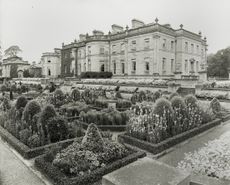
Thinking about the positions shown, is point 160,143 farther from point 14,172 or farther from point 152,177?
point 14,172

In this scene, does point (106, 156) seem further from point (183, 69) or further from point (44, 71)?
point (44, 71)

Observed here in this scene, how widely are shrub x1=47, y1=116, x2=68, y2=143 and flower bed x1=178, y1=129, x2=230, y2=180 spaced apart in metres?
4.20

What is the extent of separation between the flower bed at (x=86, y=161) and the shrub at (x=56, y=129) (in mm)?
1503

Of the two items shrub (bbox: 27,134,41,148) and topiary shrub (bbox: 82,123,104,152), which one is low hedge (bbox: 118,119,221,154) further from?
shrub (bbox: 27,134,41,148)

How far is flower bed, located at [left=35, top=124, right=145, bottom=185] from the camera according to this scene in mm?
4909

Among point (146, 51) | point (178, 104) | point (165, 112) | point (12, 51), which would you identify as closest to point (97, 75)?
point (146, 51)

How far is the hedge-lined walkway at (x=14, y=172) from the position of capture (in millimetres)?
5059

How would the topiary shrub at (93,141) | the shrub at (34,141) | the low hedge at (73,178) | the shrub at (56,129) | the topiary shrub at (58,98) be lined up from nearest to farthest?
the low hedge at (73,178) < the topiary shrub at (93,141) < the shrub at (34,141) < the shrub at (56,129) < the topiary shrub at (58,98)

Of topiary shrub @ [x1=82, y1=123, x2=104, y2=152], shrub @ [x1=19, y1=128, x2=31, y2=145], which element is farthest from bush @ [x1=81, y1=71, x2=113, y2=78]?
topiary shrub @ [x1=82, y1=123, x2=104, y2=152]

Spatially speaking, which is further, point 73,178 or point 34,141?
point 34,141

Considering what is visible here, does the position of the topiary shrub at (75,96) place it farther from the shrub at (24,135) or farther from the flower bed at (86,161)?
the flower bed at (86,161)

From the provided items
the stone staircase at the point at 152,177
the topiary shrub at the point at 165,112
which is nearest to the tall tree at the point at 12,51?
the topiary shrub at the point at 165,112

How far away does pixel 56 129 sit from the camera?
24.8 ft

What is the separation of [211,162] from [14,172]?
17.6ft
